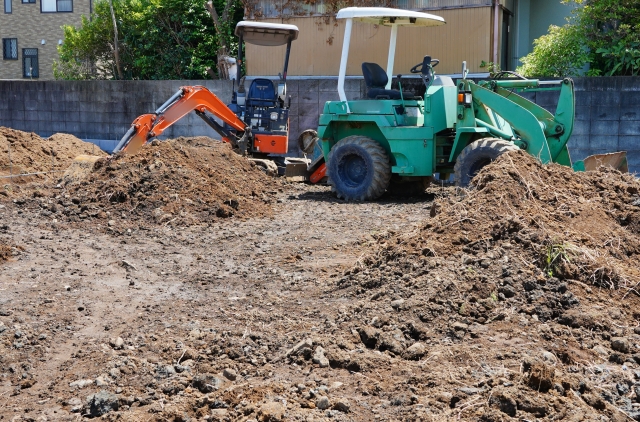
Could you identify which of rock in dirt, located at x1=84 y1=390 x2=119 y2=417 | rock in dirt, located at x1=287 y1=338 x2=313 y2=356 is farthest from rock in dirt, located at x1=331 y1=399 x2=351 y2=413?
rock in dirt, located at x1=84 y1=390 x2=119 y2=417

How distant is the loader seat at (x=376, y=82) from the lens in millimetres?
12078

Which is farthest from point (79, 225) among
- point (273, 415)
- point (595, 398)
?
point (595, 398)

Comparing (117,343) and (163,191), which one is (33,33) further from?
(117,343)

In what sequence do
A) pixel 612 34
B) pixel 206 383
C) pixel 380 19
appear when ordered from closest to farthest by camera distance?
1. pixel 206 383
2. pixel 380 19
3. pixel 612 34

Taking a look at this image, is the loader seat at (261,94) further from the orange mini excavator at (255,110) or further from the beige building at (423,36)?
the beige building at (423,36)

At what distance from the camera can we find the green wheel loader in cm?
1068

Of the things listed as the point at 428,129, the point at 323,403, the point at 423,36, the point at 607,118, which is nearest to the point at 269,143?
the point at 428,129

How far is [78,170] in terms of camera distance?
43.7 feet

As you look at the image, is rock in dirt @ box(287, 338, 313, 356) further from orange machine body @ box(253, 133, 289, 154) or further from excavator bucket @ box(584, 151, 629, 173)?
orange machine body @ box(253, 133, 289, 154)

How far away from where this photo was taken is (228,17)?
1889cm

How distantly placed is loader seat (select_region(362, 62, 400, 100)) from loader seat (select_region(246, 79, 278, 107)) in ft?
7.98

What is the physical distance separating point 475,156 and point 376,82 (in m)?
2.54

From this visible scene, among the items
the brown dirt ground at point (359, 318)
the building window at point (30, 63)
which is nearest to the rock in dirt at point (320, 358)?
the brown dirt ground at point (359, 318)

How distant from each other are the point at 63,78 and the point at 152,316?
17.7m
